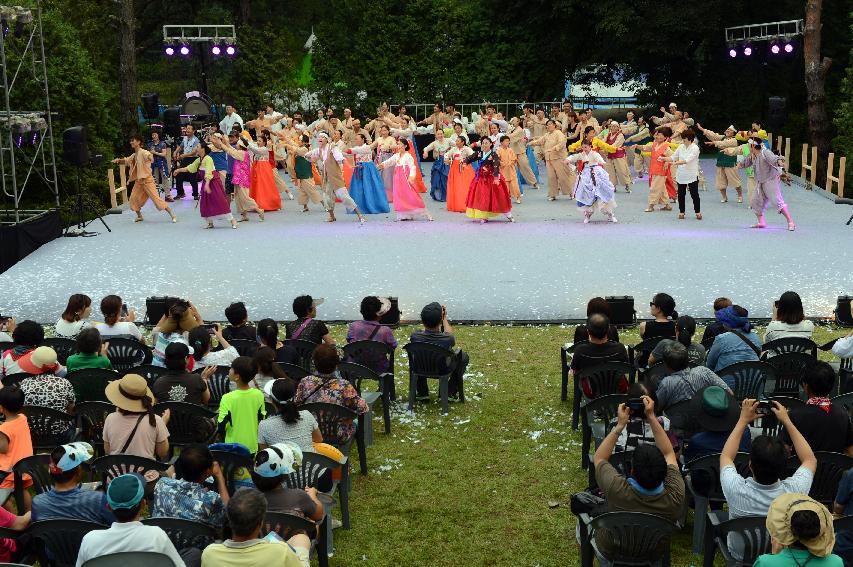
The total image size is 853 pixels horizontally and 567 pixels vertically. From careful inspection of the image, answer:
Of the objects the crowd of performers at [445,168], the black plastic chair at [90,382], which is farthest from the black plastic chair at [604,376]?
the crowd of performers at [445,168]

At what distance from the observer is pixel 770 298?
1248cm

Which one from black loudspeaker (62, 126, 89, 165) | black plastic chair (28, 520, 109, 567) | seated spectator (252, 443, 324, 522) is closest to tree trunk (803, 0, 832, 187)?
black loudspeaker (62, 126, 89, 165)

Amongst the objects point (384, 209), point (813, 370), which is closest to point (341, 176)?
point (384, 209)

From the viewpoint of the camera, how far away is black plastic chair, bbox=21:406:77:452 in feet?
23.2

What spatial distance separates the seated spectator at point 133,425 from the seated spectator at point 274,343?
5.59 feet

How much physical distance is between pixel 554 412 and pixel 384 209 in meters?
10.2

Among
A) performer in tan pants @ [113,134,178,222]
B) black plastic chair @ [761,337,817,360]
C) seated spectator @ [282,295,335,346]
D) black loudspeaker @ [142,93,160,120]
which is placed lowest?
black plastic chair @ [761,337,817,360]

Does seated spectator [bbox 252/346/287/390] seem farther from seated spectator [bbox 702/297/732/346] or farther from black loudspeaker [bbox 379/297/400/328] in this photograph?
black loudspeaker [bbox 379/297/400/328]

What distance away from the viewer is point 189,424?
7.12 metres

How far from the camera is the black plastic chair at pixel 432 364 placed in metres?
8.96

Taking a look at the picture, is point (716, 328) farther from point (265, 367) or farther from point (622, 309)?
point (265, 367)

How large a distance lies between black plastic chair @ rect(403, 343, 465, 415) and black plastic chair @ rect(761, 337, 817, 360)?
7.91ft

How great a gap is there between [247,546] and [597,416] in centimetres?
396

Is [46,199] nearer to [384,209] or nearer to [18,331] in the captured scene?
[384,209]
